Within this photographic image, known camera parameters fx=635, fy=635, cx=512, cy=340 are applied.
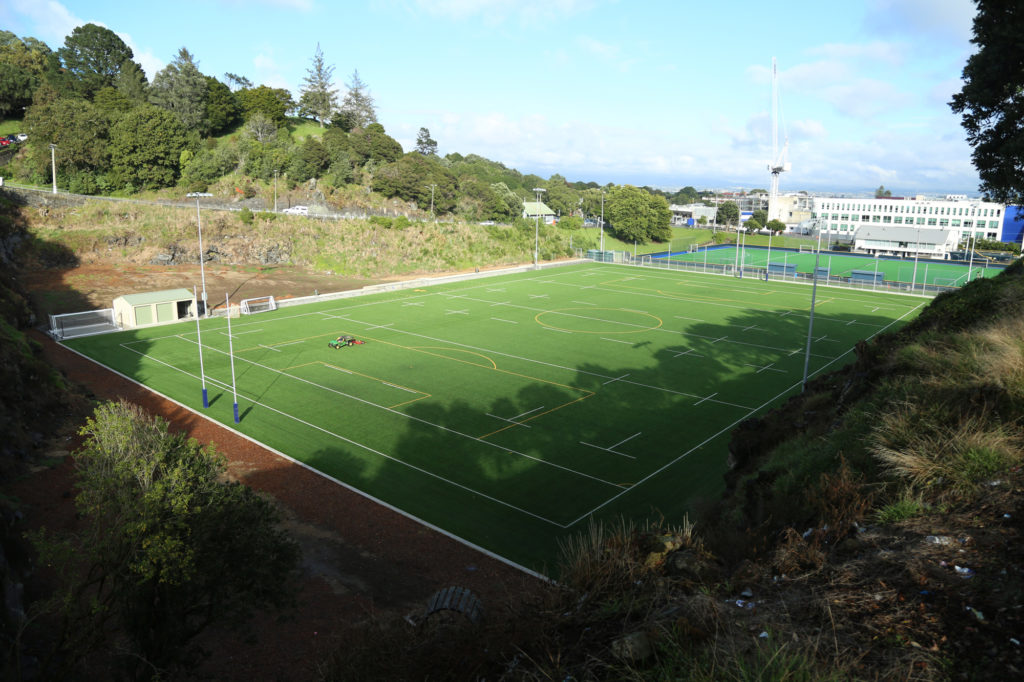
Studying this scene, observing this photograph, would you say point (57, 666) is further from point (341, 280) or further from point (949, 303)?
point (341, 280)

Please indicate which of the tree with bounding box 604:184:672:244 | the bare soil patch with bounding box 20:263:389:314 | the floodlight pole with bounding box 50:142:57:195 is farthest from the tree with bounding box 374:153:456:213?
the floodlight pole with bounding box 50:142:57:195

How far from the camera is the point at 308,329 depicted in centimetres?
5000

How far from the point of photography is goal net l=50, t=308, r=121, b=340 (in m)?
45.7

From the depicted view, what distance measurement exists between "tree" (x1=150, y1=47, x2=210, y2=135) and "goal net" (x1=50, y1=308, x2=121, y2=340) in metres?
55.7

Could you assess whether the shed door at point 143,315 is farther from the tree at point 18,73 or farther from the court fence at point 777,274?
the tree at point 18,73

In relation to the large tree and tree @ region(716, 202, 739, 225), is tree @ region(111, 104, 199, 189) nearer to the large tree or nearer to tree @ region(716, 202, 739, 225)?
the large tree

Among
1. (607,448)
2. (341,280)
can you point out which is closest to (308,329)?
(341,280)

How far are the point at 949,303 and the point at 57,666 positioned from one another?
26.4 meters

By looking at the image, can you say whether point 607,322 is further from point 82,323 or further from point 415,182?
point 415,182

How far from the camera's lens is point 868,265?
98.6 meters

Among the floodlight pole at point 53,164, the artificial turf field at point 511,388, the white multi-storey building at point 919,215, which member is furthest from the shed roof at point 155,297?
the white multi-storey building at point 919,215

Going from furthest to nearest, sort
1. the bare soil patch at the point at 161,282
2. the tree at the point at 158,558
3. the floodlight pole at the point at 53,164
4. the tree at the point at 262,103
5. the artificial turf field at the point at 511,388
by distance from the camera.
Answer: the tree at the point at 262,103 < the floodlight pole at the point at 53,164 < the bare soil patch at the point at 161,282 < the artificial turf field at the point at 511,388 < the tree at the point at 158,558

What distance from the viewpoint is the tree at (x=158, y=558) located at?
11.7 metres

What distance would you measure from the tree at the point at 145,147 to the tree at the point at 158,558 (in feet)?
273
